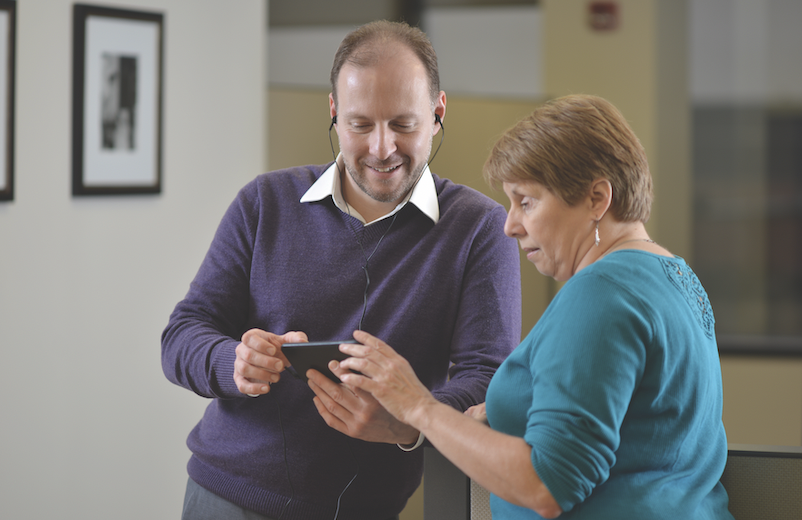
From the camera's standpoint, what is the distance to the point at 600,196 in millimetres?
1045

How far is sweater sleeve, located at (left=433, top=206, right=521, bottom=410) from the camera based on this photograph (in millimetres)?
1364

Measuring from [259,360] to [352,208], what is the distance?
42 cm

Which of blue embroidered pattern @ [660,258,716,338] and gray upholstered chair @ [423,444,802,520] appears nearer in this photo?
A: blue embroidered pattern @ [660,258,716,338]

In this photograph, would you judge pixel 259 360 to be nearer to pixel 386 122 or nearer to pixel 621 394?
pixel 386 122

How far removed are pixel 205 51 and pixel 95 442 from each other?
145cm

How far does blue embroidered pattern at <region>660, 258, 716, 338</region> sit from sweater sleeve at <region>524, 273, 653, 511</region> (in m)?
0.12

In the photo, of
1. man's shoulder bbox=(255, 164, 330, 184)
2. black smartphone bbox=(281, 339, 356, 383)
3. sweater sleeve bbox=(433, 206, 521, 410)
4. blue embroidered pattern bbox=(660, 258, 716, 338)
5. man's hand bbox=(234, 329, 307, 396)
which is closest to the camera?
blue embroidered pattern bbox=(660, 258, 716, 338)

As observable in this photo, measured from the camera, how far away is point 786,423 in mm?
3500

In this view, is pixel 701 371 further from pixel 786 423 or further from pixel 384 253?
pixel 786 423

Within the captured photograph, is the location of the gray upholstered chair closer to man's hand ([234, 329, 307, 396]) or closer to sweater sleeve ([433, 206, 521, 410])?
sweater sleeve ([433, 206, 521, 410])

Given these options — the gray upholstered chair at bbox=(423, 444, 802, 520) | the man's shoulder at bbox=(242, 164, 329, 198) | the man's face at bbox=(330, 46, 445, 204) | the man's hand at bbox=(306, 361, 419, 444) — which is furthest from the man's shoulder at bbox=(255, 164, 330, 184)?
the gray upholstered chair at bbox=(423, 444, 802, 520)

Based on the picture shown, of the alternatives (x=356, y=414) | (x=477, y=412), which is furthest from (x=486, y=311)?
(x=356, y=414)

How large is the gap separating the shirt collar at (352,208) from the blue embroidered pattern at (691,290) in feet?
1.85

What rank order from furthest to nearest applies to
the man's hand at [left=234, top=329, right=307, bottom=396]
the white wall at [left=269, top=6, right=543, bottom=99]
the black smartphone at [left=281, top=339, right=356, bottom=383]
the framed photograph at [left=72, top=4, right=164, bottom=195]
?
1. the white wall at [left=269, top=6, right=543, bottom=99]
2. the framed photograph at [left=72, top=4, right=164, bottom=195]
3. the man's hand at [left=234, top=329, right=307, bottom=396]
4. the black smartphone at [left=281, top=339, right=356, bottom=383]
